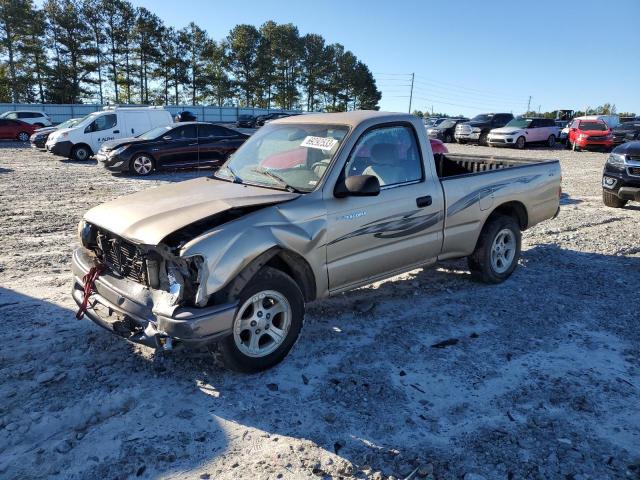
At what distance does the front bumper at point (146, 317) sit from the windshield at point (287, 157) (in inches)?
53.0

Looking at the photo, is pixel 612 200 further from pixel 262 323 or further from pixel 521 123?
pixel 521 123

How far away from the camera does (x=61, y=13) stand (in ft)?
161

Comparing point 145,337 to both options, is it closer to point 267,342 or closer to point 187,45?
point 267,342

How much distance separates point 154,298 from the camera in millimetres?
3463

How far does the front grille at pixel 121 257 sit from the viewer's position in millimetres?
3582

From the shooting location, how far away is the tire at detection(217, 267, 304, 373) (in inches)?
139

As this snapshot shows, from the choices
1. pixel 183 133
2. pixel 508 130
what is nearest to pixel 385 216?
pixel 183 133

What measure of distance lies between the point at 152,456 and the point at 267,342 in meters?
1.18

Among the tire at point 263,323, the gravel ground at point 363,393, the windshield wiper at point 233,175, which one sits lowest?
the gravel ground at point 363,393

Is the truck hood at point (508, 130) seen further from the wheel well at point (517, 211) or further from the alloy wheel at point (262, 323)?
the alloy wheel at point (262, 323)

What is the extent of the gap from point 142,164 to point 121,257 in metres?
11.4

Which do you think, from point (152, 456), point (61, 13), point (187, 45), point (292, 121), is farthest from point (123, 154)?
point (187, 45)

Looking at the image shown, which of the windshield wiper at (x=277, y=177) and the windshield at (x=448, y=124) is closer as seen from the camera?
the windshield wiper at (x=277, y=177)

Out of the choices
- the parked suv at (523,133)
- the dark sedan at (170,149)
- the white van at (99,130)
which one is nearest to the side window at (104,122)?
the white van at (99,130)
